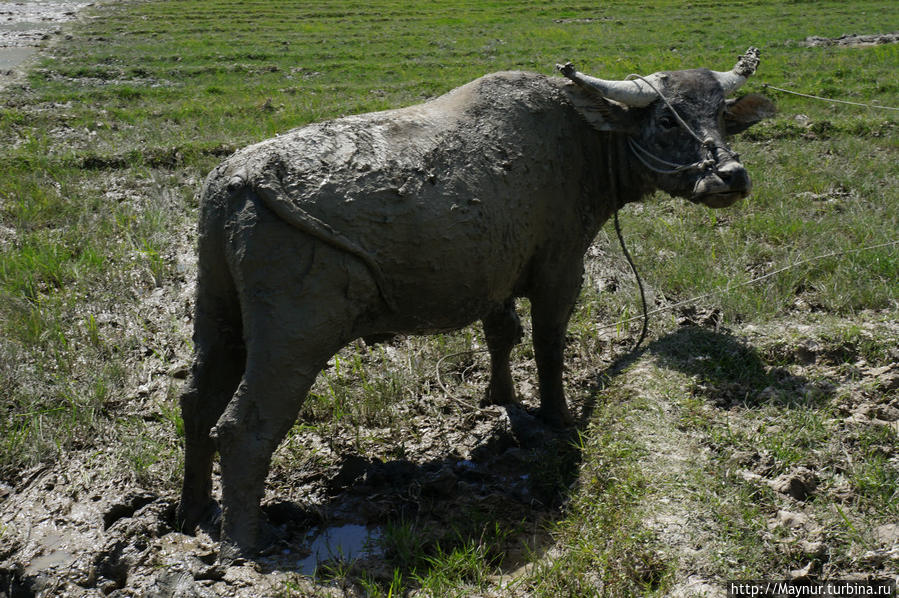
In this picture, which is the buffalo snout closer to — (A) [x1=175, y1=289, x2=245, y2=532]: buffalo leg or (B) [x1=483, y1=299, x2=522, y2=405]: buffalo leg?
(B) [x1=483, y1=299, x2=522, y2=405]: buffalo leg

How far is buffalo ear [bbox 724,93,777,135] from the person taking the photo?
4359mm

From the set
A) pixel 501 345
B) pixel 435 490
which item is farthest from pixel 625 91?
pixel 435 490

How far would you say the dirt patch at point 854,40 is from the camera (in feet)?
48.1

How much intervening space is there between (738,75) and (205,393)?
3310 mm

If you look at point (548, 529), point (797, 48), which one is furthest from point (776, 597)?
point (797, 48)

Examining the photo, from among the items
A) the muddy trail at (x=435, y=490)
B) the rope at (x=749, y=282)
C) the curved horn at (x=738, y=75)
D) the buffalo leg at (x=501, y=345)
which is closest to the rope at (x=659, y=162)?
Answer: the curved horn at (x=738, y=75)

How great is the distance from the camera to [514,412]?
14.9 feet

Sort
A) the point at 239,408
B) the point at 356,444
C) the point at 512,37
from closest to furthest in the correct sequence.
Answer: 1. the point at 239,408
2. the point at 356,444
3. the point at 512,37

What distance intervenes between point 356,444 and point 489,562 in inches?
49.5

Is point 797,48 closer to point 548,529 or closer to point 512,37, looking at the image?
point 512,37

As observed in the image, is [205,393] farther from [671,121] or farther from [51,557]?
[671,121]

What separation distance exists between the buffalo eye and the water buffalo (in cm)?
1

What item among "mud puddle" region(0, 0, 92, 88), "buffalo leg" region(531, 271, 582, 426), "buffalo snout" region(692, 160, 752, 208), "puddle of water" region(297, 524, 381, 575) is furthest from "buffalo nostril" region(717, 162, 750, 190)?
"mud puddle" region(0, 0, 92, 88)

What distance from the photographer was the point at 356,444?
14.3 feet
